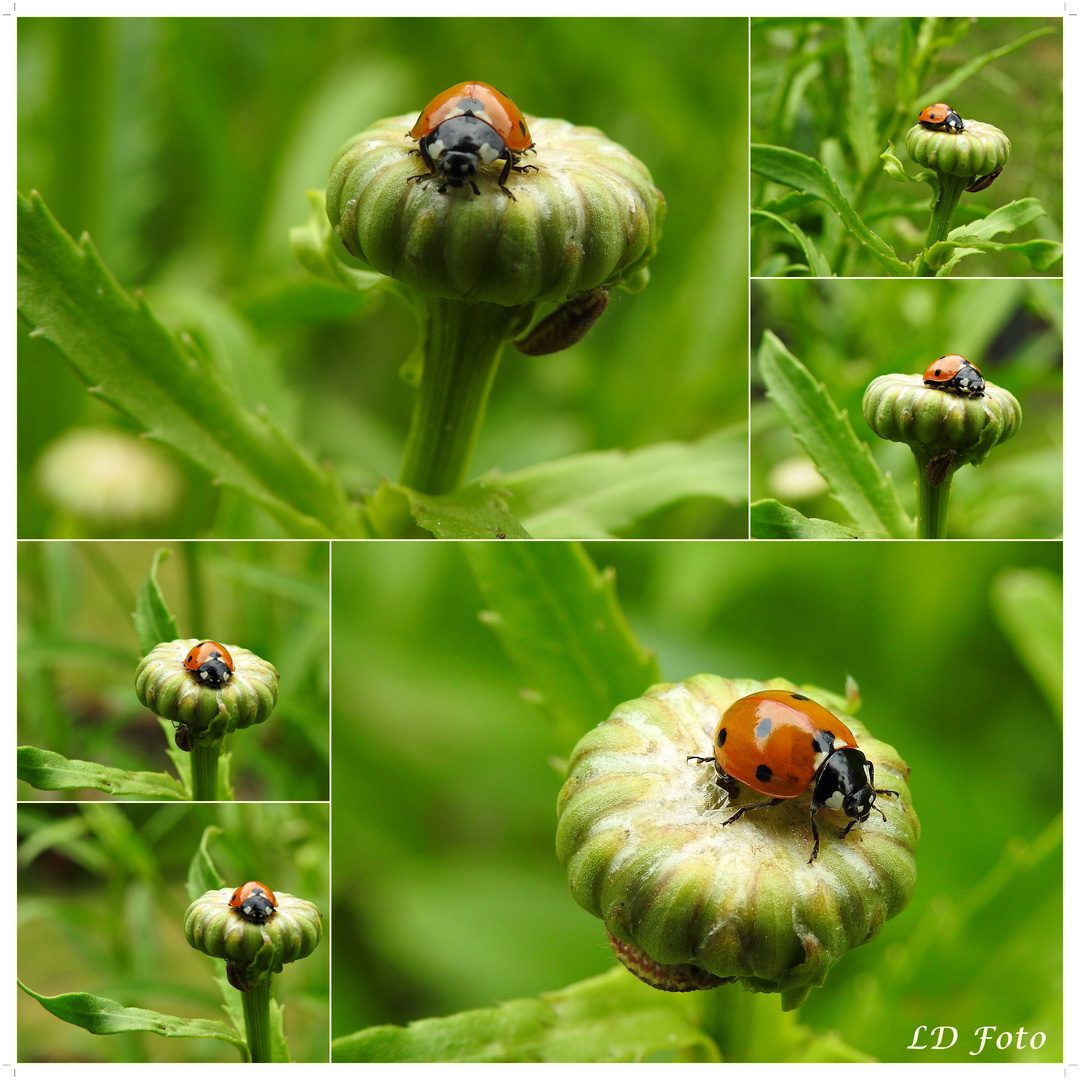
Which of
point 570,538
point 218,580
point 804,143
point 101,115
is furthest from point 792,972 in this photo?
point 101,115

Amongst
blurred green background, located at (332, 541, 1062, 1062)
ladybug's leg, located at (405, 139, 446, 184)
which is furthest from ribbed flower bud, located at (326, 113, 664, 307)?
blurred green background, located at (332, 541, 1062, 1062)

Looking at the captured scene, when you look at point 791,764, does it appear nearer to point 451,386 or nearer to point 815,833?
point 815,833

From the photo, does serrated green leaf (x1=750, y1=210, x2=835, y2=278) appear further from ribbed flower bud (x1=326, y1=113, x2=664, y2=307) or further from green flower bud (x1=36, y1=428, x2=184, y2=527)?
green flower bud (x1=36, y1=428, x2=184, y2=527)

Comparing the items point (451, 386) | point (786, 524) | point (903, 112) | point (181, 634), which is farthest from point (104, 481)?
point (903, 112)

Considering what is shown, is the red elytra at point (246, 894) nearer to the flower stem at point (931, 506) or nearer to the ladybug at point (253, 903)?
the ladybug at point (253, 903)

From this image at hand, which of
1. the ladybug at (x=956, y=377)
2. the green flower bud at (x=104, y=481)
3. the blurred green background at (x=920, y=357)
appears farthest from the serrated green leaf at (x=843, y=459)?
the green flower bud at (x=104, y=481)

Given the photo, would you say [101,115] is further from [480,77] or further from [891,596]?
[891,596]
